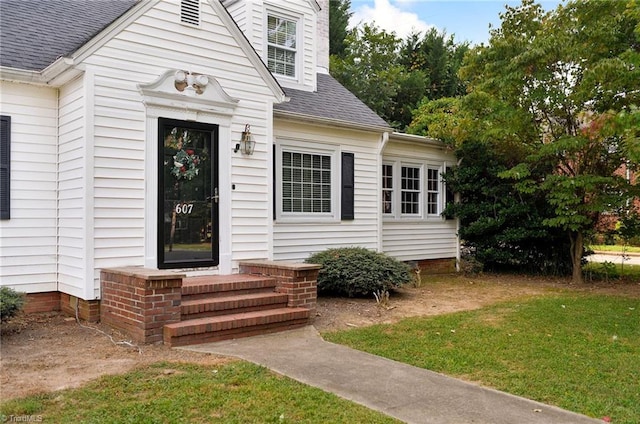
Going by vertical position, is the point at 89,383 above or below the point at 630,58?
below

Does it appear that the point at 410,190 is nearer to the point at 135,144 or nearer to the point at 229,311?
the point at 229,311

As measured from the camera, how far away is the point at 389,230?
1137 cm

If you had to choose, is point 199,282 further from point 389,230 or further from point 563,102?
point 563,102

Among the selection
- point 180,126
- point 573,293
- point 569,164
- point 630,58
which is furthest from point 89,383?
point 569,164

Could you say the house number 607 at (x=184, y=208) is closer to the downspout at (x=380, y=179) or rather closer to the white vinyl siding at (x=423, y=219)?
the downspout at (x=380, y=179)

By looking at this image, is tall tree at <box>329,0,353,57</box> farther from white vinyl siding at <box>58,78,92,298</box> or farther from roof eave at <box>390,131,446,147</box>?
white vinyl siding at <box>58,78,92,298</box>

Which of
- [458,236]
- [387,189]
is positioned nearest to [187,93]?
[387,189]

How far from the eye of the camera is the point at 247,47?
25.0ft

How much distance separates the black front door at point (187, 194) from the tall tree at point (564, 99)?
247 inches

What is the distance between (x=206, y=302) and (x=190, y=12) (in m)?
4.03

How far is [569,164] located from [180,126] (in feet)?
28.0

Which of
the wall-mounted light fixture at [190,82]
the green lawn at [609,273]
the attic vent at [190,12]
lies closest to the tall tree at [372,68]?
the green lawn at [609,273]

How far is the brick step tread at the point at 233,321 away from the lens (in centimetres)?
544

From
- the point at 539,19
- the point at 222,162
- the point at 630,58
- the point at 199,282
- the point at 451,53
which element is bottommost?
the point at 199,282
